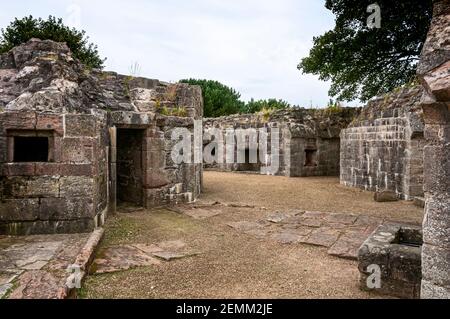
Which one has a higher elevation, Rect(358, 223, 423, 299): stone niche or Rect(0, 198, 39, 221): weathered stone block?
Rect(0, 198, 39, 221): weathered stone block

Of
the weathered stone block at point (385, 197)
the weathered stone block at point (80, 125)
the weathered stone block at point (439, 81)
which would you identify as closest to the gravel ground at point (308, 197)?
the weathered stone block at point (385, 197)

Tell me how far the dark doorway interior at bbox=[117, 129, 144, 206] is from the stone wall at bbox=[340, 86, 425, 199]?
21.6 ft

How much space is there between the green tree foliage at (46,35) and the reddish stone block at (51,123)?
12844 millimetres

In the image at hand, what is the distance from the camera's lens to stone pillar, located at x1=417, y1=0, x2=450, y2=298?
2.45 metres

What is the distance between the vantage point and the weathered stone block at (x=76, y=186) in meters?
5.34

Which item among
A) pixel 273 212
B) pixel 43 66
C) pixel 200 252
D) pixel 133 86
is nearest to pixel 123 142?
pixel 133 86

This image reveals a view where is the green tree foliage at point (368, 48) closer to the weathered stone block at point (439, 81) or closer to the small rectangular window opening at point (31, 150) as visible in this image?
the small rectangular window opening at point (31, 150)

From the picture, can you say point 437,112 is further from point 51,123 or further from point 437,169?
point 51,123

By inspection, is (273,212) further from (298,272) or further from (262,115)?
(262,115)

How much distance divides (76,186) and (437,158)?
4822 mm

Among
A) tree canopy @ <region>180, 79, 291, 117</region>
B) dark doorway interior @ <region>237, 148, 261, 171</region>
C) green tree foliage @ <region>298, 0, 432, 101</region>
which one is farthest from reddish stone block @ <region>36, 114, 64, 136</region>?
tree canopy @ <region>180, 79, 291, 117</region>

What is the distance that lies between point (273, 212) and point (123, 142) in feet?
12.8

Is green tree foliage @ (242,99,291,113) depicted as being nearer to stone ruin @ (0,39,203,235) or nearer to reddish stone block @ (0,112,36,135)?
stone ruin @ (0,39,203,235)

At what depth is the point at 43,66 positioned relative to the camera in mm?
6008
